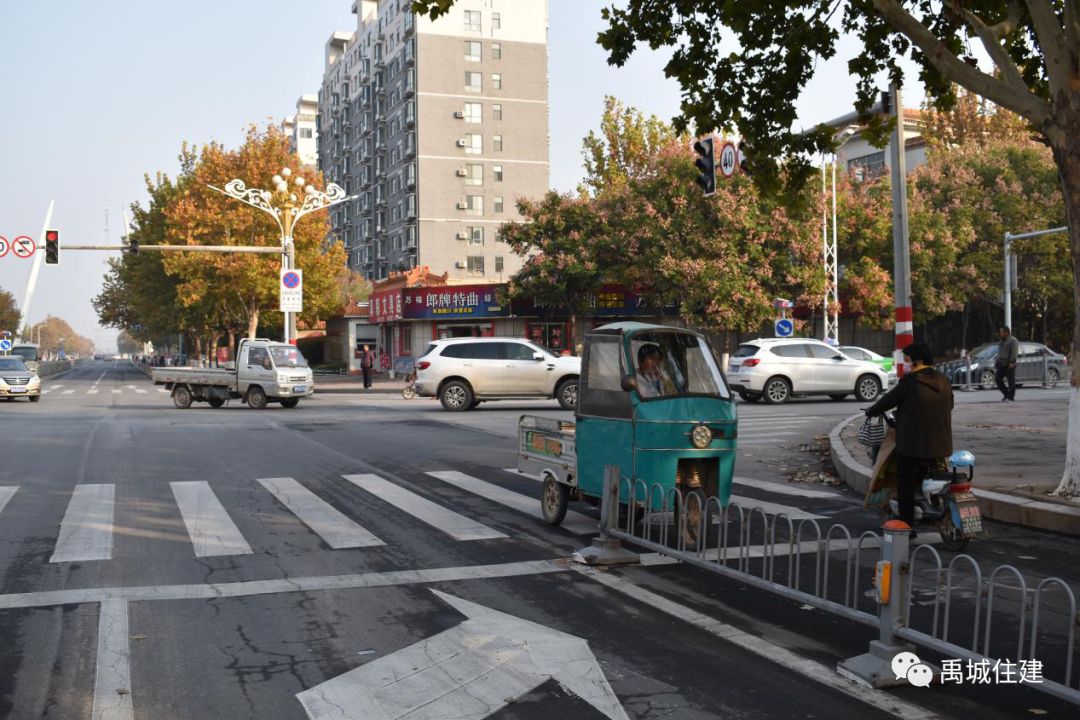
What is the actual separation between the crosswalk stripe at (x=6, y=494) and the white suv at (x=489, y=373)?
13945mm

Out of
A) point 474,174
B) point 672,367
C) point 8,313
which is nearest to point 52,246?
point 672,367

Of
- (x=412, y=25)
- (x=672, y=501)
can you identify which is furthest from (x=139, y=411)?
(x=412, y=25)

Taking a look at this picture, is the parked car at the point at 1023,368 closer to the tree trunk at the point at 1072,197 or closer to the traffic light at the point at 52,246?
the tree trunk at the point at 1072,197

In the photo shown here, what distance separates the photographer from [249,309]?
5400cm

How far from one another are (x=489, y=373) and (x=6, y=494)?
15015mm

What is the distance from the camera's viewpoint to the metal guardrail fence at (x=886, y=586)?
4.68 m

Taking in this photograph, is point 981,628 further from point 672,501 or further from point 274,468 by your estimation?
point 274,468

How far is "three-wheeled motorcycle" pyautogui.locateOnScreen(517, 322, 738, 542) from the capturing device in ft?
25.3

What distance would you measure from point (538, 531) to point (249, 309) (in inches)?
1910

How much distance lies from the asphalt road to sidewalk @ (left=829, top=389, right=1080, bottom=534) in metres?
0.38

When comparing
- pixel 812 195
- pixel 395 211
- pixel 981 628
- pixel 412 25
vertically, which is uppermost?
Answer: pixel 412 25

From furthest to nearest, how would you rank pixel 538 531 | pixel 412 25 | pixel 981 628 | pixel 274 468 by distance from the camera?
1. pixel 412 25
2. pixel 274 468
3. pixel 538 531
4. pixel 981 628

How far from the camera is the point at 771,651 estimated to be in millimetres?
5168

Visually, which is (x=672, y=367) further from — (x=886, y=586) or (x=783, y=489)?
(x=783, y=489)
